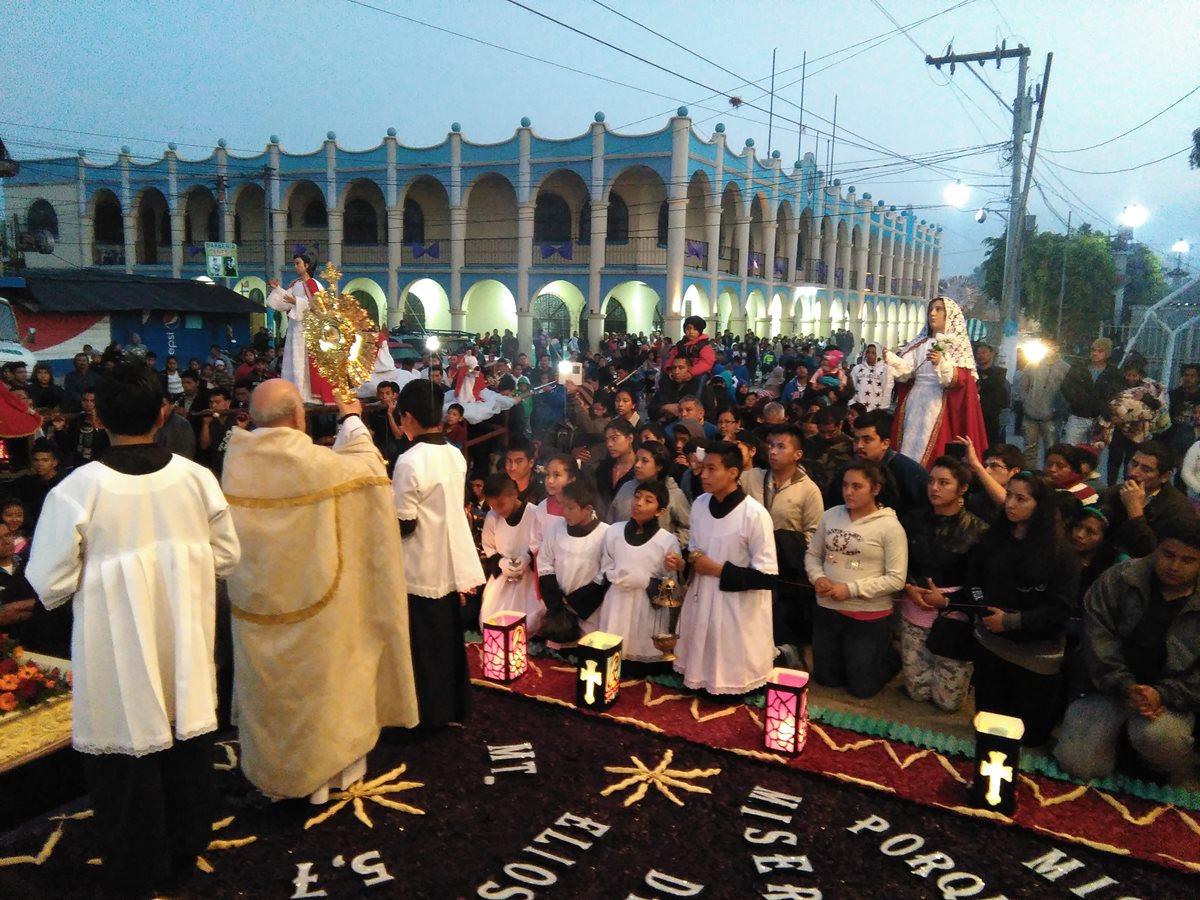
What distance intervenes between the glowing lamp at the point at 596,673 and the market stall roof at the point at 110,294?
18.8 metres

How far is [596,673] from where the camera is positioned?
17.0 feet

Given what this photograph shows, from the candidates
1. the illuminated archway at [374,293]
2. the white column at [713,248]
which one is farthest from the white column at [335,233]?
the white column at [713,248]

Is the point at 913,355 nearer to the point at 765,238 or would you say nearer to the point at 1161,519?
the point at 1161,519

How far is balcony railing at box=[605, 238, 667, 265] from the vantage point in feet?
97.8

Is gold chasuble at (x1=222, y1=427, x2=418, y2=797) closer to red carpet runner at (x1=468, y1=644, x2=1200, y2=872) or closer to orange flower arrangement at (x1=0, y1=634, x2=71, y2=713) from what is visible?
orange flower arrangement at (x1=0, y1=634, x2=71, y2=713)

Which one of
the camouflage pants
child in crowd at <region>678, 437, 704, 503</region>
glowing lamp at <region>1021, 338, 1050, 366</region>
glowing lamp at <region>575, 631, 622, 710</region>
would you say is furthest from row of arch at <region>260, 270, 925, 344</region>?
glowing lamp at <region>575, 631, 622, 710</region>

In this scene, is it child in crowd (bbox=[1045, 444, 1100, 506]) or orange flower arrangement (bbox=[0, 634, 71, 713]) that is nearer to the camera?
orange flower arrangement (bbox=[0, 634, 71, 713])

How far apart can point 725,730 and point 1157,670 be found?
89.6 inches

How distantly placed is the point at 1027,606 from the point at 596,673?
252 centimetres

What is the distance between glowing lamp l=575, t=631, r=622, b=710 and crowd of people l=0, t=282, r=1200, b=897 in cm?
60

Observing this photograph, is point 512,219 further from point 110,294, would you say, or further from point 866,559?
point 866,559

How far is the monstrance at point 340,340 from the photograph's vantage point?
502cm

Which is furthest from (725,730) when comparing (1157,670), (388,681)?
(1157,670)

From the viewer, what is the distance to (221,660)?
5059 millimetres
